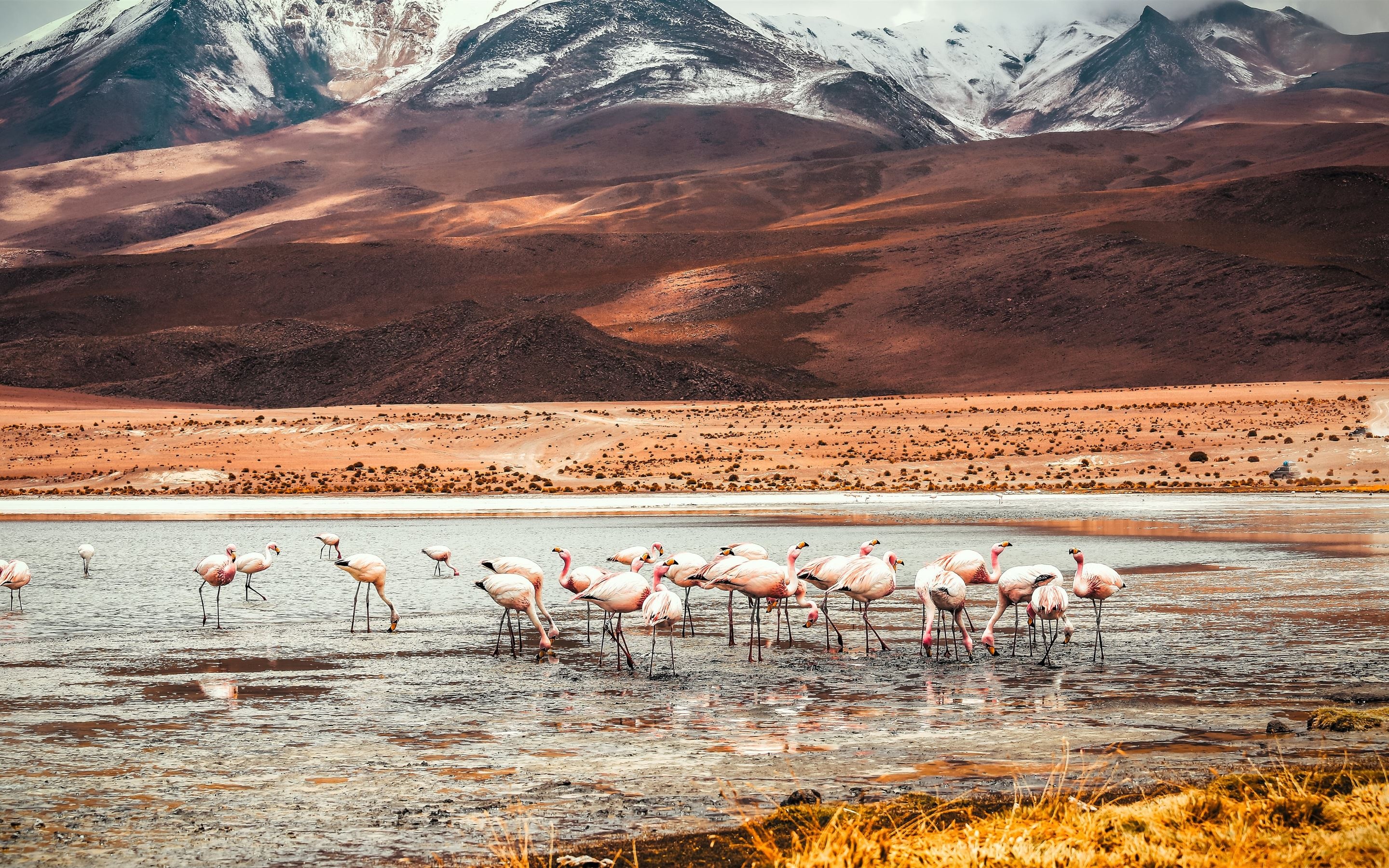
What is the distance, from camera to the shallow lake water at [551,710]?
6.93m

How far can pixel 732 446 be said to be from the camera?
52844 mm

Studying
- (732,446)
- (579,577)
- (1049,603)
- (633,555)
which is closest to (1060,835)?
(1049,603)

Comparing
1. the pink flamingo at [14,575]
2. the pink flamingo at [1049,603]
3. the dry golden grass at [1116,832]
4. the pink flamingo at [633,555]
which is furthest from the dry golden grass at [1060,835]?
the pink flamingo at [14,575]

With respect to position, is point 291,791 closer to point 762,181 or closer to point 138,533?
point 138,533

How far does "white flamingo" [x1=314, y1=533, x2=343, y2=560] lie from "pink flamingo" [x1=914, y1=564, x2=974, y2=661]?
8.72 meters

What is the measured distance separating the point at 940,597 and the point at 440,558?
345 inches

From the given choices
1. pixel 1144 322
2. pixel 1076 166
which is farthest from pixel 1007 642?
pixel 1076 166

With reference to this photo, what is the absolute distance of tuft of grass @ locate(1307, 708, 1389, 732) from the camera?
26.9ft

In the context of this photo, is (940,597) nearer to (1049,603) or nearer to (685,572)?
(1049,603)

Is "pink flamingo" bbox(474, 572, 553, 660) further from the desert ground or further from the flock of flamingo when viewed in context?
the desert ground

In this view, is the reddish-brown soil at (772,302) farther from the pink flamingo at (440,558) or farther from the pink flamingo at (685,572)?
the pink flamingo at (685,572)

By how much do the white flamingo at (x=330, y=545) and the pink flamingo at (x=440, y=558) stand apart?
123cm

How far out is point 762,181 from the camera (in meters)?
196

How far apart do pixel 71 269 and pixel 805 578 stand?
5770 inches
